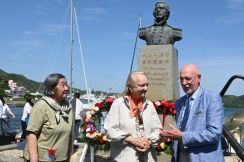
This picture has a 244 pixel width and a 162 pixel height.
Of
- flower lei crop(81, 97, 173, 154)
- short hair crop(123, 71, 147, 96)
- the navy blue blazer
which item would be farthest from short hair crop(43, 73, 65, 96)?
flower lei crop(81, 97, 173, 154)

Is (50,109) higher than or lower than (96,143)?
higher

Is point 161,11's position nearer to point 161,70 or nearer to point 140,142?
point 161,70

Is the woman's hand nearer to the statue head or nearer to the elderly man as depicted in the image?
the elderly man

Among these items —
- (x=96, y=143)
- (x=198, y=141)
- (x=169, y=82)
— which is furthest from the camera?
(x=169, y=82)

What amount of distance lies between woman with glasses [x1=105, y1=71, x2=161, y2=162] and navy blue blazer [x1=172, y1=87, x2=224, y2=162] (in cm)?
41

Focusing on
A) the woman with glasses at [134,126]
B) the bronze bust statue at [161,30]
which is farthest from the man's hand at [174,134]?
the bronze bust statue at [161,30]

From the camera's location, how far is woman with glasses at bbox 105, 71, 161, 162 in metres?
4.13

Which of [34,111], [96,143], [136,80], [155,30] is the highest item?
[155,30]

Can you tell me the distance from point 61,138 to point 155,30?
223 inches

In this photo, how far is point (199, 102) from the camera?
4.00 metres

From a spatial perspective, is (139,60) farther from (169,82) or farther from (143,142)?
(143,142)

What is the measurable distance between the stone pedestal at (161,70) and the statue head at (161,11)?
2.24 feet

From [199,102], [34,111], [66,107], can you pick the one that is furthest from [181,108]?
[34,111]

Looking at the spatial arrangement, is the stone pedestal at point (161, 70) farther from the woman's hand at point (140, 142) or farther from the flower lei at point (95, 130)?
the woman's hand at point (140, 142)
